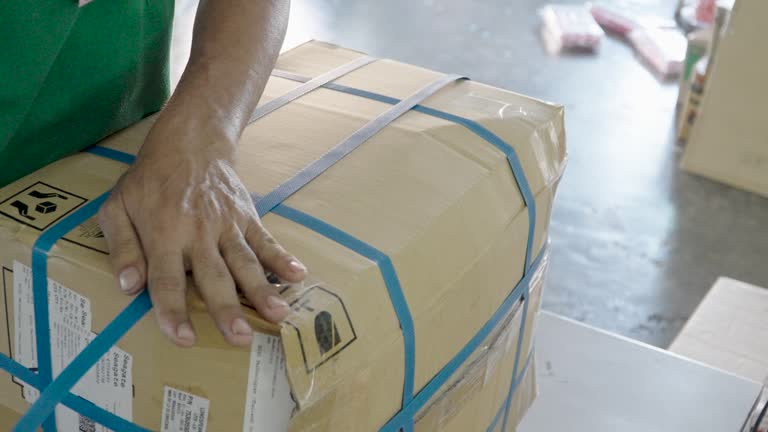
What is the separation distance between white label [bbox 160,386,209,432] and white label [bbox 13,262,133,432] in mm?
46

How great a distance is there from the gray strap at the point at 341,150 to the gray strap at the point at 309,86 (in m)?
0.13

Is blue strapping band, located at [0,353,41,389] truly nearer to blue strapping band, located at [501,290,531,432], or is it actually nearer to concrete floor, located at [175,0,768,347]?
blue strapping band, located at [501,290,531,432]

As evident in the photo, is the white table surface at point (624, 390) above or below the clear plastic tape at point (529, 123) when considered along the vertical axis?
below

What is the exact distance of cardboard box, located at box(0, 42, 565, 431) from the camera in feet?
2.68

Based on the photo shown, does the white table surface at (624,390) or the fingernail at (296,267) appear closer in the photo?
the fingernail at (296,267)

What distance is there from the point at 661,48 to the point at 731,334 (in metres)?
2.64

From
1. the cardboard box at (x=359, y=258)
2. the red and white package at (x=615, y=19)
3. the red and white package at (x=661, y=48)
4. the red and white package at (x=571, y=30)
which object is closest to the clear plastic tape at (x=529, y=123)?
the cardboard box at (x=359, y=258)

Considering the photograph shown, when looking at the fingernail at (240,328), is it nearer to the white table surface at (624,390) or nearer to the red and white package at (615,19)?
the white table surface at (624,390)

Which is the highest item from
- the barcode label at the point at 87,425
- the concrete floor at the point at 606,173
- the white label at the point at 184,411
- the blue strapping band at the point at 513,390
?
the white label at the point at 184,411

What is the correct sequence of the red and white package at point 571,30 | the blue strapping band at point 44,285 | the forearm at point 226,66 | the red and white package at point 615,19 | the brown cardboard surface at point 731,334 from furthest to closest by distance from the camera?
the red and white package at point 615,19 → the red and white package at point 571,30 → the brown cardboard surface at point 731,334 → the forearm at point 226,66 → the blue strapping band at point 44,285

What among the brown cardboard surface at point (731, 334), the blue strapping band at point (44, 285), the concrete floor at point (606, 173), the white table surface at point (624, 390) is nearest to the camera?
the blue strapping band at point (44, 285)

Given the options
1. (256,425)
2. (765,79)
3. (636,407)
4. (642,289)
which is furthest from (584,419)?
(765,79)

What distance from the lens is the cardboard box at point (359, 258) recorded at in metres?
0.82

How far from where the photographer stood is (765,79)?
297 centimetres
